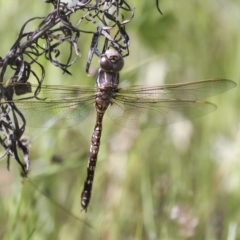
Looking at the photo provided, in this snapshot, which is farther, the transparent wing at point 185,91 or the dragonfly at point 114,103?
the transparent wing at point 185,91

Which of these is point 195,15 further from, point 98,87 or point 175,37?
point 98,87

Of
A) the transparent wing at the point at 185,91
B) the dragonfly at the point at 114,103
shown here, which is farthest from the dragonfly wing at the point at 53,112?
the transparent wing at the point at 185,91

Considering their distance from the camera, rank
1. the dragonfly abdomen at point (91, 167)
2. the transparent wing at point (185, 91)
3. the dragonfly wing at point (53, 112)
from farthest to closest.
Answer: the transparent wing at point (185, 91) < the dragonfly abdomen at point (91, 167) < the dragonfly wing at point (53, 112)

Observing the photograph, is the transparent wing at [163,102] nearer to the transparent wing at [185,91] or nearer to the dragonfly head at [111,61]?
the transparent wing at [185,91]

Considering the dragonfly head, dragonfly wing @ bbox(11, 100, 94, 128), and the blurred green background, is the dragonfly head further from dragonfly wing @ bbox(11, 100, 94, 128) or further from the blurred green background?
the blurred green background

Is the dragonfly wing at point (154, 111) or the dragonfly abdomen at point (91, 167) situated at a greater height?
the dragonfly wing at point (154, 111)

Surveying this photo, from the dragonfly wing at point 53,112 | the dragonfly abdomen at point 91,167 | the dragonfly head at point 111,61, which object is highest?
the dragonfly head at point 111,61

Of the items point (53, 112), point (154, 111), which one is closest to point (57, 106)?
point (53, 112)
